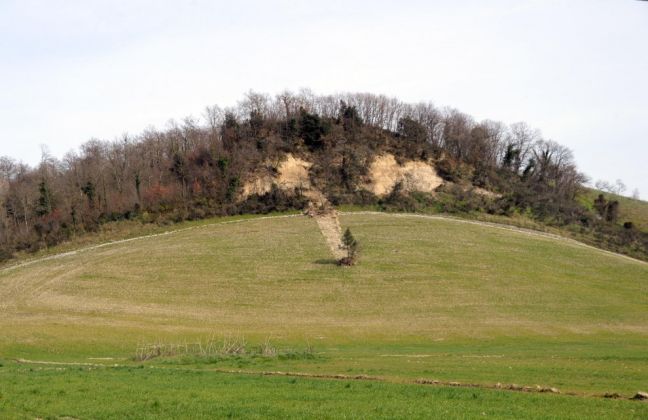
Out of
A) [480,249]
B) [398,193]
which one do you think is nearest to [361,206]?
[398,193]

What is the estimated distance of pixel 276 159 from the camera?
100938mm

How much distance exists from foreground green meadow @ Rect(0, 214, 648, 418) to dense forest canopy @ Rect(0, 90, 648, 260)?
871cm

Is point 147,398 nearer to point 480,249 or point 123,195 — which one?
point 480,249

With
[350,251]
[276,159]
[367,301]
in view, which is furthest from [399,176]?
[367,301]

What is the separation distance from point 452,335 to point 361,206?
48556mm

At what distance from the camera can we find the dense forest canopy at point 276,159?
301 ft

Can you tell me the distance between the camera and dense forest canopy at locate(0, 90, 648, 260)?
91.7 meters

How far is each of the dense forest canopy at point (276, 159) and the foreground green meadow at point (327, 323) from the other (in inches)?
343

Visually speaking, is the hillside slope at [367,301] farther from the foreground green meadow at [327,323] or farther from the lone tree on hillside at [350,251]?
the lone tree on hillside at [350,251]

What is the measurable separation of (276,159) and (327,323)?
53.0m

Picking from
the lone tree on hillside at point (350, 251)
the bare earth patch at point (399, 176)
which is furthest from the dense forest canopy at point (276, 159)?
the lone tree on hillside at point (350, 251)

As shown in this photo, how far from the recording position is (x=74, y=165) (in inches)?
4414

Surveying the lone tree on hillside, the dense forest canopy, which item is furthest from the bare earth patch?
the lone tree on hillside

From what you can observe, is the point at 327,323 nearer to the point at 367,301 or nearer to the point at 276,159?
the point at 367,301
